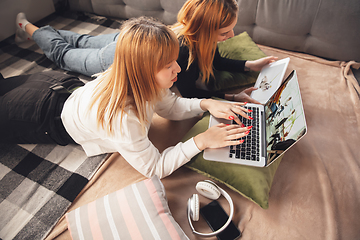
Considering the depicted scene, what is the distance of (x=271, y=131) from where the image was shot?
0.82 m

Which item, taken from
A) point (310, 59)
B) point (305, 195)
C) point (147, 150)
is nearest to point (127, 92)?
point (147, 150)

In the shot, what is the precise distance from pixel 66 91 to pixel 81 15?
1123 mm

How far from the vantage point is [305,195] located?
Answer: 0.80 metres

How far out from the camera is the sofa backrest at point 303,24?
3.81ft

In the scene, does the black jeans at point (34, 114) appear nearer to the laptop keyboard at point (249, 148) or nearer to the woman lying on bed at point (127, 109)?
the woman lying on bed at point (127, 109)

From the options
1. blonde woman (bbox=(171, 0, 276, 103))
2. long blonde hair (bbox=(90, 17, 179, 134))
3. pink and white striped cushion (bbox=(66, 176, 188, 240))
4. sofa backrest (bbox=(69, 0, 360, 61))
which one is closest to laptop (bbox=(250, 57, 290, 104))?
blonde woman (bbox=(171, 0, 276, 103))

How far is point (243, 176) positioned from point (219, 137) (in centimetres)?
16

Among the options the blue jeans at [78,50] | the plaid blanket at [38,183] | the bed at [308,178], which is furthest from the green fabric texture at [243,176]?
the blue jeans at [78,50]

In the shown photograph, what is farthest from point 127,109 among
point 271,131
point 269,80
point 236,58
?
point 236,58

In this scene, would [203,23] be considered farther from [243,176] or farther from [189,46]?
[243,176]

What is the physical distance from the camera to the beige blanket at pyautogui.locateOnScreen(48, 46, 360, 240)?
2.40ft

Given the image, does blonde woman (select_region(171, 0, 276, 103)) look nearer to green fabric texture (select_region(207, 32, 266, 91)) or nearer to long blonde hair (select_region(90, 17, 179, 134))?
green fabric texture (select_region(207, 32, 266, 91))

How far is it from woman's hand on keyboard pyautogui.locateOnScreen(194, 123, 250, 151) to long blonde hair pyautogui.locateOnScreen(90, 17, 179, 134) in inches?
9.5

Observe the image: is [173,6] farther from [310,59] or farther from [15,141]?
[15,141]
